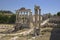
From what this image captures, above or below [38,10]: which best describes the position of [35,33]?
below

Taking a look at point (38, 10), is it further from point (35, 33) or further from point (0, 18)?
point (0, 18)

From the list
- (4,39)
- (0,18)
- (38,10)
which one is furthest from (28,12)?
(0,18)

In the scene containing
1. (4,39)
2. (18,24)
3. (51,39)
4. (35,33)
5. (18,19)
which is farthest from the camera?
(18,19)

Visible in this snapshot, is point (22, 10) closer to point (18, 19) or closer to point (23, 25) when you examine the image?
point (18, 19)

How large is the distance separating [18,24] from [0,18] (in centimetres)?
3152

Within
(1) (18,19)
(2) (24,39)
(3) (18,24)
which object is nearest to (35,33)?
(2) (24,39)

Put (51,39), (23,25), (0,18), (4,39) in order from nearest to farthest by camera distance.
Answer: (51,39), (4,39), (23,25), (0,18)

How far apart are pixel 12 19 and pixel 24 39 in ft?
161

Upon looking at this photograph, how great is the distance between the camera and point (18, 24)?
33.8 meters

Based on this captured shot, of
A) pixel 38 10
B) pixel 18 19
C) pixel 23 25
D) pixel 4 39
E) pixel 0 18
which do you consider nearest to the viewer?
pixel 4 39

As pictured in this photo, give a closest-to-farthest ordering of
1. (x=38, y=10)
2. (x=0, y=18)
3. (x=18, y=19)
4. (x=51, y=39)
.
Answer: (x=51, y=39) < (x=38, y=10) < (x=18, y=19) < (x=0, y=18)

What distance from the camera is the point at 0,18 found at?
63.9 m

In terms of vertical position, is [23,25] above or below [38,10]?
below

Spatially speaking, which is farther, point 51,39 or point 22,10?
point 22,10
